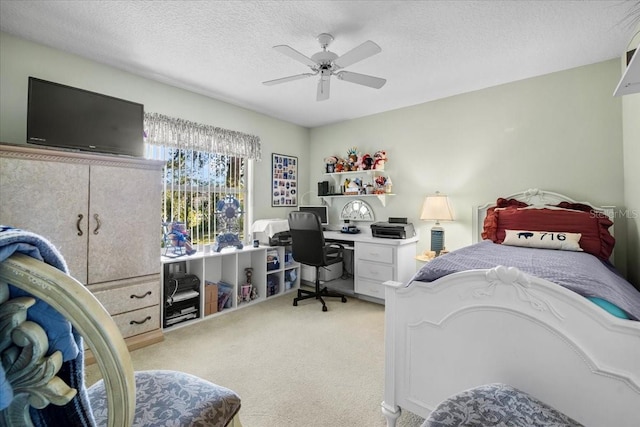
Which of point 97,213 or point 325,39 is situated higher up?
point 325,39

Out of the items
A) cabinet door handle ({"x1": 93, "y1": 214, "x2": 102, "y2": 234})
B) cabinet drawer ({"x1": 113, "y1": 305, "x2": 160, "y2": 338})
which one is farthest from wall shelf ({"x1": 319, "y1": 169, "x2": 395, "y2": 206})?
cabinet door handle ({"x1": 93, "y1": 214, "x2": 102, "y2": 234})

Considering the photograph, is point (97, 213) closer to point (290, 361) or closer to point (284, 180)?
point (290, 361)

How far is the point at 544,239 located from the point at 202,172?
3.48 meters

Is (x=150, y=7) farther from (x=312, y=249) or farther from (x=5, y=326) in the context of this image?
(x=312, y=249)

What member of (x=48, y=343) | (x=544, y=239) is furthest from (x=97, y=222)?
(x=544, y=239)

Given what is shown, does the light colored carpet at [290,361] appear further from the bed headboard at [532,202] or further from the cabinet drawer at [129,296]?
the bed headboard at [532,202]

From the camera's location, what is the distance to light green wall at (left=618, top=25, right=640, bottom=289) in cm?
214

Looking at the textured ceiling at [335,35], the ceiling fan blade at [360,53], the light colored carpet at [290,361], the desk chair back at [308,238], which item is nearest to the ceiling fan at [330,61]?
the ceiling fan blade at [360,53]

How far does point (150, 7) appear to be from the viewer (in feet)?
6.27

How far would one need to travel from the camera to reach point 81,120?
7.58 feet

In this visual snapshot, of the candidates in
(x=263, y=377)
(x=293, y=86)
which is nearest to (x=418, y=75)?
(x=293, y=86)

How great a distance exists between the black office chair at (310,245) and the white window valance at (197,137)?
116 cm

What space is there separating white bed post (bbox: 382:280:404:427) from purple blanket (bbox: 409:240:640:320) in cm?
14

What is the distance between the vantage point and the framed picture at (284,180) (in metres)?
4.28
